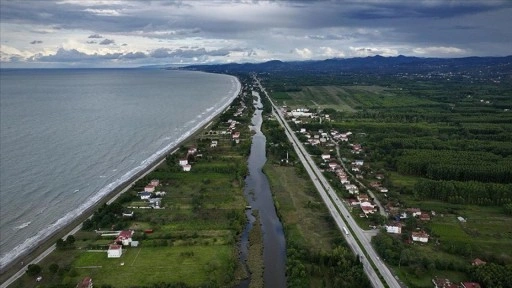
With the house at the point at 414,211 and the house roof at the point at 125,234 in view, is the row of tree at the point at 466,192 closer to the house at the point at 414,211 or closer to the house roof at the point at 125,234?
the house at the point at 414,211

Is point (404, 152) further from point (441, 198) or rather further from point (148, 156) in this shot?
point (148, 156)

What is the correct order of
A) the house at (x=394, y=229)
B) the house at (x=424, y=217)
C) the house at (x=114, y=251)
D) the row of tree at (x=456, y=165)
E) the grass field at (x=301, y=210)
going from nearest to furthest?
1. the house at (x=114, y=251)
2. the grass field at (x=301, y=210)
3. the house at (x=394, y=229)
4. the house at (x=424, y=217)
5. the row of tree at (x=456, y=165)

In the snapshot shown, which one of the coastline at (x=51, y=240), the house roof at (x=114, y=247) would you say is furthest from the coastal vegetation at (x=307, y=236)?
the coastline at (x=51, y=240)

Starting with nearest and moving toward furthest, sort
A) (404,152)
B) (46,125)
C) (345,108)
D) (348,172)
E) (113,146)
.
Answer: (348,172) < (404,152) < (113,146) < (46,125) < (345,108)

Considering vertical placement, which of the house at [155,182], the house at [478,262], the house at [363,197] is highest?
the house at [363,197]

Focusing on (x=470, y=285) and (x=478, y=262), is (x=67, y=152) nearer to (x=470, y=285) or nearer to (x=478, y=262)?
(x=478, y=262)

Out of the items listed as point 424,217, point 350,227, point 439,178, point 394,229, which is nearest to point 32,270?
point 350,227

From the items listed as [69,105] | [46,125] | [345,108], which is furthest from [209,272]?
[69,105]
